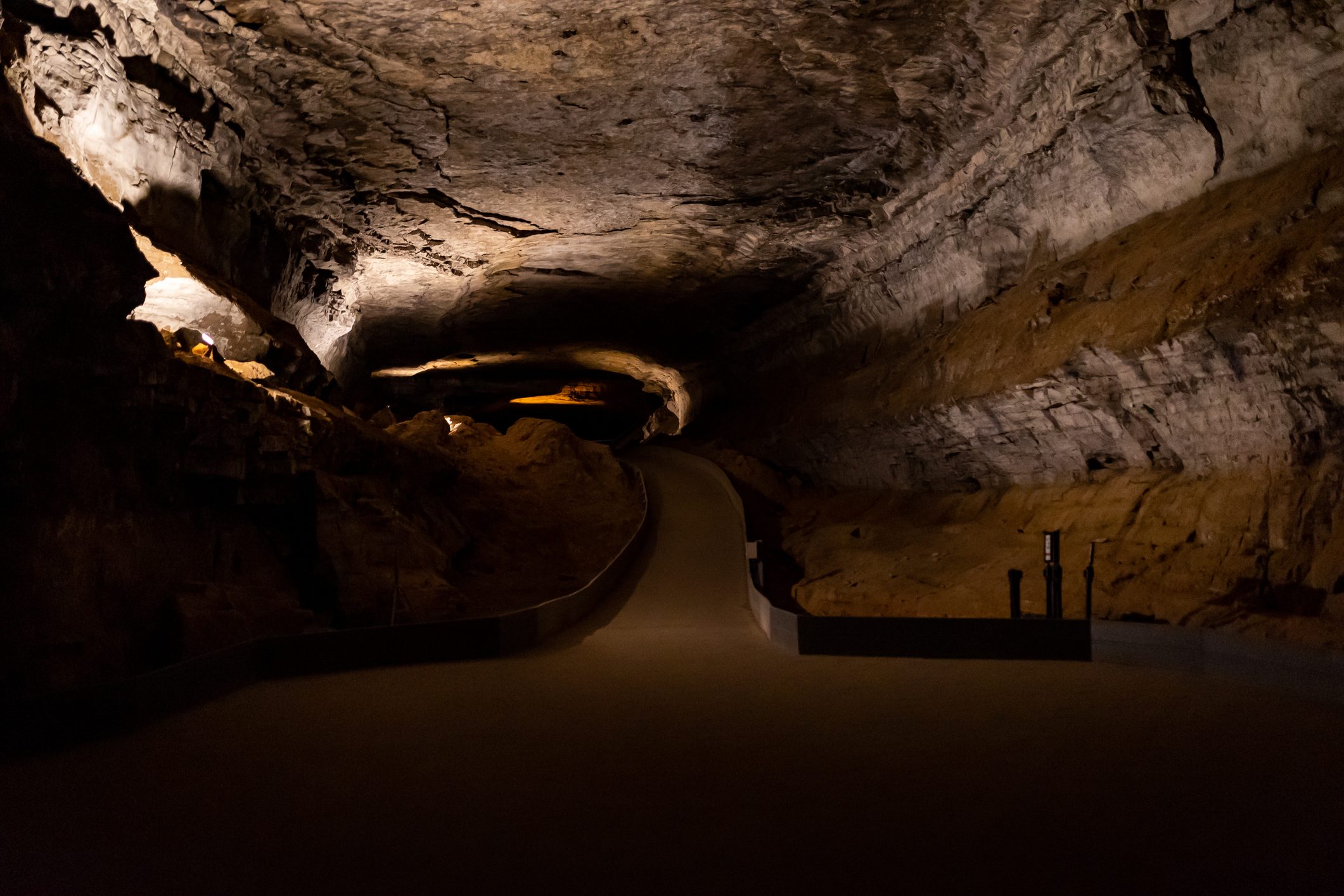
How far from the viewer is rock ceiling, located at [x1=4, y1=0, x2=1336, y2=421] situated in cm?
983

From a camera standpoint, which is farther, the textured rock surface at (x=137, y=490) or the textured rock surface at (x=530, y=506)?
the textured rock surface at (x=530, y=506)

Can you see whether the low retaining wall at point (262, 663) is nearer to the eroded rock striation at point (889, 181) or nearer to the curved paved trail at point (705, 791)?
the curved paved trail at point (705, 791)

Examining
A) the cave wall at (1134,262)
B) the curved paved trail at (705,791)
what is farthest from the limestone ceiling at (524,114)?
the curved paved trail at (705,791)

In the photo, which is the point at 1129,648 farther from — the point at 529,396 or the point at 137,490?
the point at 529,396

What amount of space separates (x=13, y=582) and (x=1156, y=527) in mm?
11774

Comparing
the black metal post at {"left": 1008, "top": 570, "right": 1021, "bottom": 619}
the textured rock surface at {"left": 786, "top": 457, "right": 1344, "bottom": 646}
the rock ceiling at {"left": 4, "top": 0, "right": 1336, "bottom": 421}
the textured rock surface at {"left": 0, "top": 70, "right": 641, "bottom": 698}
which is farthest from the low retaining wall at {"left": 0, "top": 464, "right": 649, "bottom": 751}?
the rock ceiling at {"left": 4, "top": 0, "right": 1336, "bottom": 421}

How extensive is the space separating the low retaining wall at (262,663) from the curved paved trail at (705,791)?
0.60 feet

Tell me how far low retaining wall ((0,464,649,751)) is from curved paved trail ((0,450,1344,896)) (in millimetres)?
184

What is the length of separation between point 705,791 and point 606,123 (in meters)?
9.83

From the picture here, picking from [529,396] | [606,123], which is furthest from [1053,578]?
[529,396]

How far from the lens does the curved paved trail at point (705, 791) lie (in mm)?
3641

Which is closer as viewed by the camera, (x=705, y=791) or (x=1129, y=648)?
(x=705, y=791)

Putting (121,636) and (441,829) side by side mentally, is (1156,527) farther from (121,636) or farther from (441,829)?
(121,636)

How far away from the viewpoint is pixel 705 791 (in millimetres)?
4758
